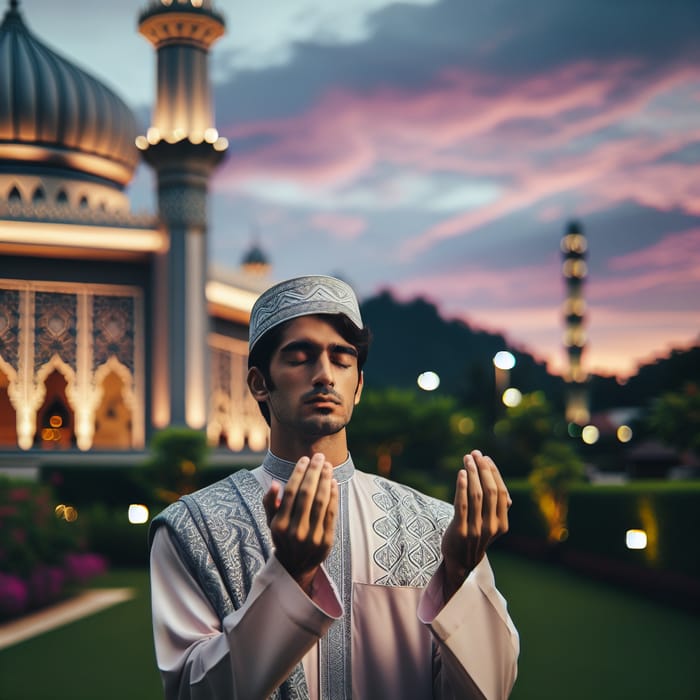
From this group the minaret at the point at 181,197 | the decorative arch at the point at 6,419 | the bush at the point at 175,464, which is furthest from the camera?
the decorative arch at the point at 6,419

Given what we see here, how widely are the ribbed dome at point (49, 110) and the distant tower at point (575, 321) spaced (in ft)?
98.2

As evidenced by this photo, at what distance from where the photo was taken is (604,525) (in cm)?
1658

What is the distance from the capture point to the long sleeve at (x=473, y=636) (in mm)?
2246

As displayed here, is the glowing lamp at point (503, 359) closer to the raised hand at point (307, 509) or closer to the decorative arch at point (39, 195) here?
the raised hand at point (307, 509)

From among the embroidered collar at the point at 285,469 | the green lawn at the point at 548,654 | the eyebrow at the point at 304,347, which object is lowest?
the green lawn at the point at 548,654

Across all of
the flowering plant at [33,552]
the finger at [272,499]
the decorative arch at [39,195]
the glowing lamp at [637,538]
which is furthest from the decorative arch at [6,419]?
the finger at [272,499]

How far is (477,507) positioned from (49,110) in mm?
26596

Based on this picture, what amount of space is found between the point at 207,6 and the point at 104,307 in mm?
7449

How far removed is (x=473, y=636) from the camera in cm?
227

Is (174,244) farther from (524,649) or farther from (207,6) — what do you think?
(524,649)

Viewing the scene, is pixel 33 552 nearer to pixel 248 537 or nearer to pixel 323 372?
pixel 248 537

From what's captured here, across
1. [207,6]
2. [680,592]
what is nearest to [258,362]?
[680,592]

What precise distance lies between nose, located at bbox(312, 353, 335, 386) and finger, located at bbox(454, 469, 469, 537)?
444 millimetres

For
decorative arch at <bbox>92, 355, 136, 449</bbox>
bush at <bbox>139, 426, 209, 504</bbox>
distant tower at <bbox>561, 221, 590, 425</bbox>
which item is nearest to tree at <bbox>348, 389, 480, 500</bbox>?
bush at <bbox>139, 426, 209, 504</bbox>
